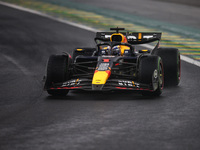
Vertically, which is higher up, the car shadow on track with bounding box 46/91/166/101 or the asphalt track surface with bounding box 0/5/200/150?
the asphalt track surface with bounding box 0/5/200/150

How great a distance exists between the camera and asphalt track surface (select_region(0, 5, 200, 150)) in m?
7.93

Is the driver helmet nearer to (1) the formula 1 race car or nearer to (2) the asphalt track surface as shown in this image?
(1) the formula 1 race car

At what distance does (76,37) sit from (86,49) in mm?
8711

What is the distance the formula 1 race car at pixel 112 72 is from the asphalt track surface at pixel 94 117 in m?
0.29

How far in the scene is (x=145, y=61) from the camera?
39.3ft

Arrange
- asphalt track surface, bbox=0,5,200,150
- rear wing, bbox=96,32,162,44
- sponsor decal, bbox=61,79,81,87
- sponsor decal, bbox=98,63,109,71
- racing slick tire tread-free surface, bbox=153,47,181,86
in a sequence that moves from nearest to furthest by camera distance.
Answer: asphalt track surface, bbox=0,5,200,150
sponsor decal, bbox=61,79,81,87
sponsor decal, bbox=98,63,109,71
racing slick tire tread-free surface, bbox=153,47,181,86
rear wing, bbox=96,32,162,44

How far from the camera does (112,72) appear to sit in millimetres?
12195

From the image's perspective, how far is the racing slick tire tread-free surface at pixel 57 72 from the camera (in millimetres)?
12039

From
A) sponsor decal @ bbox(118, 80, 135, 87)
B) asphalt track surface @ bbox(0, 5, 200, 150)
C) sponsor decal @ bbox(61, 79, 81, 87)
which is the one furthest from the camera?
sponsor decal @ bbox(61, 79, 81, 87)

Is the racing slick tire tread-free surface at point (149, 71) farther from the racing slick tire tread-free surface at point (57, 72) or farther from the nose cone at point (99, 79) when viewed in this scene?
the racing slick tire tread-free surface at point (57, 72)

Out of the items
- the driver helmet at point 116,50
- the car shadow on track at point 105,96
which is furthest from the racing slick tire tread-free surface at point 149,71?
the driver helmet at point 116,50

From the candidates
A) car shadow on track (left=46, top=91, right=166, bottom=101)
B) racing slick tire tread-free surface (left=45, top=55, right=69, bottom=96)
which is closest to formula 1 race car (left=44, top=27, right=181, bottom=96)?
racing slick tire tread-free surface (left=45, top=55, right=69, bottom=96)

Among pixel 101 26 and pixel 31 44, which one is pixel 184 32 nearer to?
pixel 101 26

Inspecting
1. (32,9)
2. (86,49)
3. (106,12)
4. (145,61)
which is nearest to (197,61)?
(86,49)
